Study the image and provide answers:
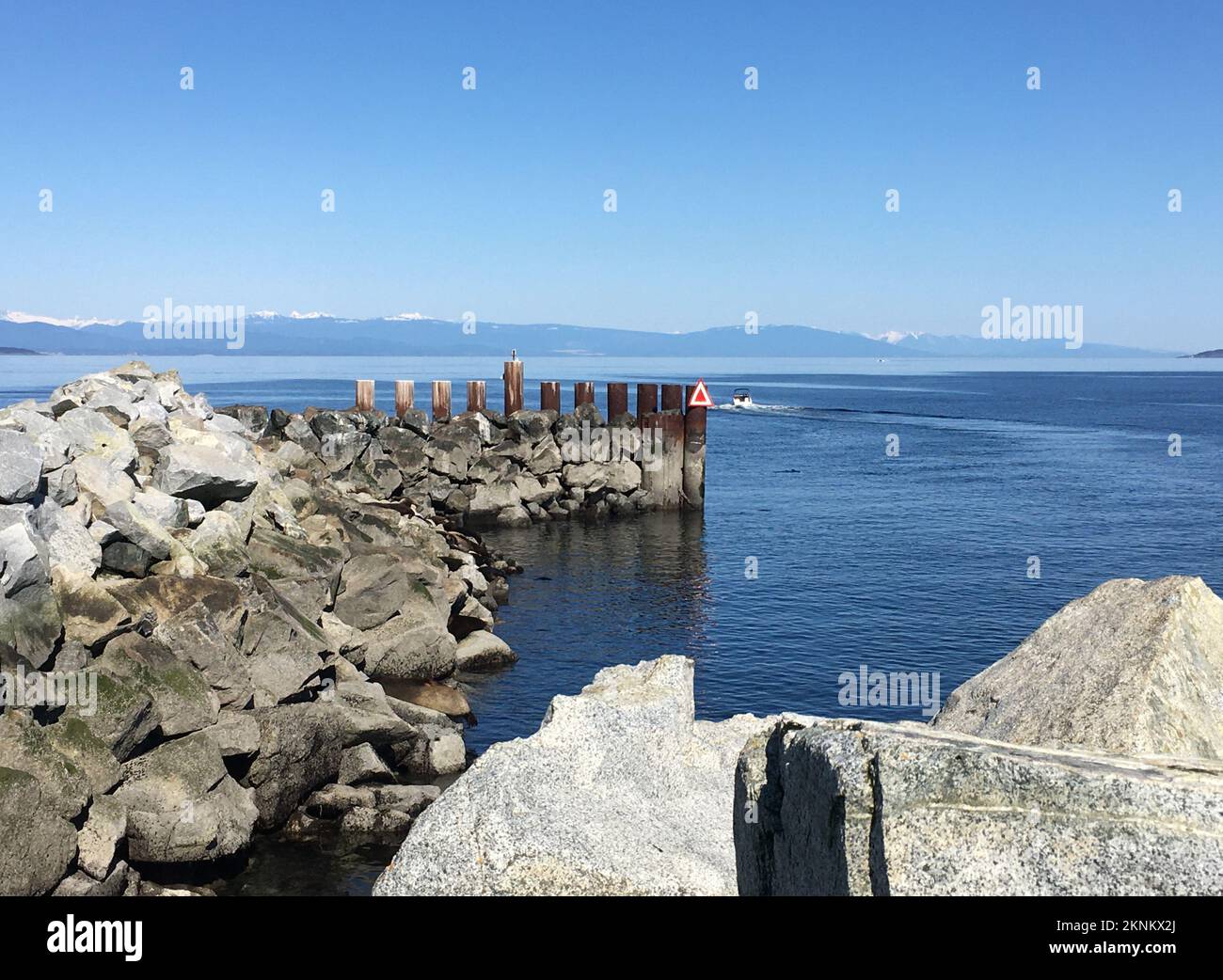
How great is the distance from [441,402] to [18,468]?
38105 millimetres

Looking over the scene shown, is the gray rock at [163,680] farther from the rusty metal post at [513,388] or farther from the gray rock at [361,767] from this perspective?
the rusty metal post at [513,388]

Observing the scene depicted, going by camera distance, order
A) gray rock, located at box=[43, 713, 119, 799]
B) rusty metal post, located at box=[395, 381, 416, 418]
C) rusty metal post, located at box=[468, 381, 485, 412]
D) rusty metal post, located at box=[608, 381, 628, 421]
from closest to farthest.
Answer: gray rock, located at box=[43, 713, 119, 799]
rusty metal post, located at box=[395, 381, 416, 418]
rusty metal post, located at box=[468, 381, 485, 412]
rusty metal post, located at box=[608, 381, 628, 421]

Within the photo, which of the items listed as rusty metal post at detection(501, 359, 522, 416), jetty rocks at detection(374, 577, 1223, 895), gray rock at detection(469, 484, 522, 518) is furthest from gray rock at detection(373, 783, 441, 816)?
rusty metal post at detection(501, 359, 522, 416)

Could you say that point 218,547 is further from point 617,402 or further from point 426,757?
point 617,402

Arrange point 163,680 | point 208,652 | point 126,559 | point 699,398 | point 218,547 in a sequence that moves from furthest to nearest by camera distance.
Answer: point 699,398, point 218,547, point 126,559, point 208,652, point 163,680

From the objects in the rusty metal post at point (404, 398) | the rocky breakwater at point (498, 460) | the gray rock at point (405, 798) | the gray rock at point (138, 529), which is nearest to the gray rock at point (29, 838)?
the gray rock at point (405, 798)

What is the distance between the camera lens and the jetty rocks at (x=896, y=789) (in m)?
5.88

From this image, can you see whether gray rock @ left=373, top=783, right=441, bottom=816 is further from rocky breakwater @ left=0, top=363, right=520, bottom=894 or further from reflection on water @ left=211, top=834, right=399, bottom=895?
reflection on water @ left=211, top=834, right=399, bottom=895

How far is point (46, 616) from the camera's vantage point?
17109 millimetres

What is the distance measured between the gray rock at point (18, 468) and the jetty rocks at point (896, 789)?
1035 centimetres

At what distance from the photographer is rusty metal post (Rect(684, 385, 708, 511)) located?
5662cm

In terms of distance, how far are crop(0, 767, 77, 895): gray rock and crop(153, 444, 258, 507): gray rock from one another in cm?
1023

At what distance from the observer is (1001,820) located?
19.7 ft

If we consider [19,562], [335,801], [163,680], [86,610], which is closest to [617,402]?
[335,801]
